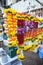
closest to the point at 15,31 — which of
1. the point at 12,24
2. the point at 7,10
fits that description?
the point at 12,24

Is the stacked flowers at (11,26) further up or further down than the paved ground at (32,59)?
further up

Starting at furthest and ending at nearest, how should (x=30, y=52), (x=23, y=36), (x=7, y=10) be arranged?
(x=30, y=52) → (x=23, y=36) → (x=7, y=10)

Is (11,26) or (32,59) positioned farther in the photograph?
(32,59)

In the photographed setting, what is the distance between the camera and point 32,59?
72.0 inches

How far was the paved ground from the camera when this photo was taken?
1.77m

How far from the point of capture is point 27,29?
5.20 feet

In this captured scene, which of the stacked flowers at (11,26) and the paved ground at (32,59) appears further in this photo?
the paved ground at (32,59)

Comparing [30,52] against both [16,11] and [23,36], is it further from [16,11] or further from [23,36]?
[16,11]

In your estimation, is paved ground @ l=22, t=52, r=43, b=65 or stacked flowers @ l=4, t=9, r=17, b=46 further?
paved ground @ l=22, t=52, r=43, b=65

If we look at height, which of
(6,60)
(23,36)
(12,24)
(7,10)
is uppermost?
(7,10)

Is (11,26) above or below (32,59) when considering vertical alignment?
above

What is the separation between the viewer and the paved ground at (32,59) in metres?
1.77

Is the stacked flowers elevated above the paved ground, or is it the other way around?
the stacked flowers

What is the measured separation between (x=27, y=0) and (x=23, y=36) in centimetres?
27
